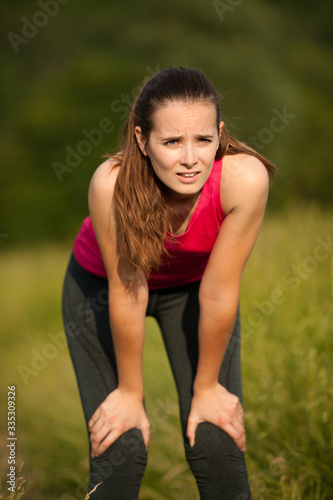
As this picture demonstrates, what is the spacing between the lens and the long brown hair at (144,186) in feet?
6.33

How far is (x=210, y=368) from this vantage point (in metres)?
2.17

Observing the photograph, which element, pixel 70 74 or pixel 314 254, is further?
pixel 70 74

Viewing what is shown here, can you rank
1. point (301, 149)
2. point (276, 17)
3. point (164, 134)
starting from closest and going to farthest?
point (164, 134) → point (301, 149) → point (276, 17)

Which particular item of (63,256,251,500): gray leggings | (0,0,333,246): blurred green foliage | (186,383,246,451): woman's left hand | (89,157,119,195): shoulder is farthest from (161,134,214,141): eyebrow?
(0,0,333,246): blurred green foliage

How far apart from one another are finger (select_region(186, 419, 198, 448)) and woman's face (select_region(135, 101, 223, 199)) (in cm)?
82

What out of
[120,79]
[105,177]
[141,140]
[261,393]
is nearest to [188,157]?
[141,140]

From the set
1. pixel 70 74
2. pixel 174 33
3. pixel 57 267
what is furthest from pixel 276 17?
pixel 57 267

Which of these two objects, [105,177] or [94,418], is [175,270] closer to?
[105,177]

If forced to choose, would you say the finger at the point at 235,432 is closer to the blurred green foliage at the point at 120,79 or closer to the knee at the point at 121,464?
the knee at the point at 121,464

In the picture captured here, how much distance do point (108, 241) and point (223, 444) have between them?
0.79 m

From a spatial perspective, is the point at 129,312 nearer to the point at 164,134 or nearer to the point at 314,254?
the point at 164,134

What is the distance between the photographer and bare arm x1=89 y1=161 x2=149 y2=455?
2.05 m

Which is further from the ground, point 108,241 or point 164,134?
point 164,134

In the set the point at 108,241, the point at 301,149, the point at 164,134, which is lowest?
the point at 108,241
